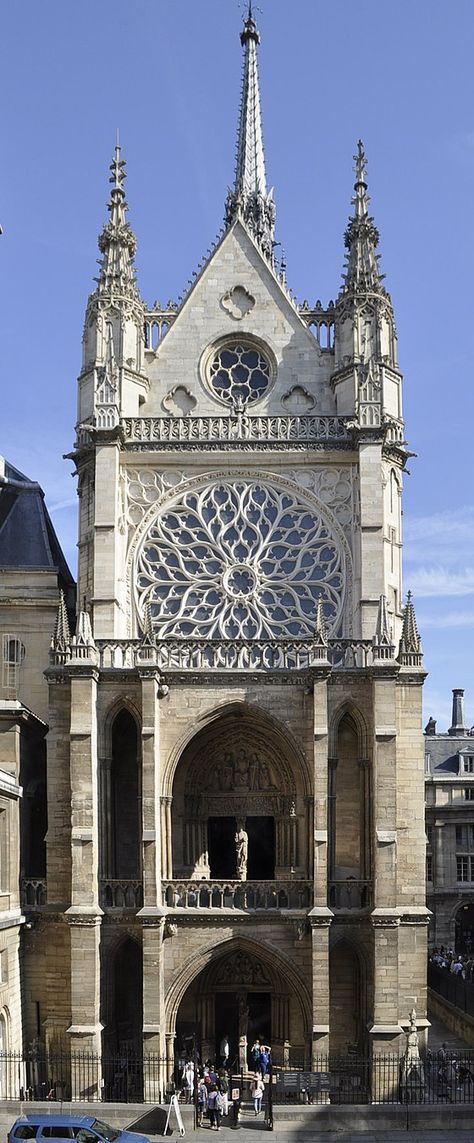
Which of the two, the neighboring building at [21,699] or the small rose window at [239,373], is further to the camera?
the small rose window at [239,373]

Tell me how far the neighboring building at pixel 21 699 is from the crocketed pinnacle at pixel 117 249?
6251mm

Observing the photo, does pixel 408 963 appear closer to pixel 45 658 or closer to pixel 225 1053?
pixel 225 1053

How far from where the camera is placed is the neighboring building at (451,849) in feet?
186

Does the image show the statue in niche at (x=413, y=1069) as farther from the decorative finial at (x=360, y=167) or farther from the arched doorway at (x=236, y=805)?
the decorative finial at (x=360, y=167)

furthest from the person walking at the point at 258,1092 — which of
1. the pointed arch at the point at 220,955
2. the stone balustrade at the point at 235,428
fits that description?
the stone balustrade at the point at 235,428

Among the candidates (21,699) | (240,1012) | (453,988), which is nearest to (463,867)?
(453,988)

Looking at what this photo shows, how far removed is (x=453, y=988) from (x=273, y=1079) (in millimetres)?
9756

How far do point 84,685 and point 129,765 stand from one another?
3.02 meters

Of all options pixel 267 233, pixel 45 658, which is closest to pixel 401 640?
pixel 45 658

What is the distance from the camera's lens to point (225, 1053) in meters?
30.2

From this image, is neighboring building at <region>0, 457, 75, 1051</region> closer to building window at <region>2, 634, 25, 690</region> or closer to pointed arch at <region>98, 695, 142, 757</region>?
building window at <region>2, 634, 25, 690</region>

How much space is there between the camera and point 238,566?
109ft

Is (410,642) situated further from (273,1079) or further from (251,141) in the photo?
(251,141)

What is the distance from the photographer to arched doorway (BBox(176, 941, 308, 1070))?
1176 inches
